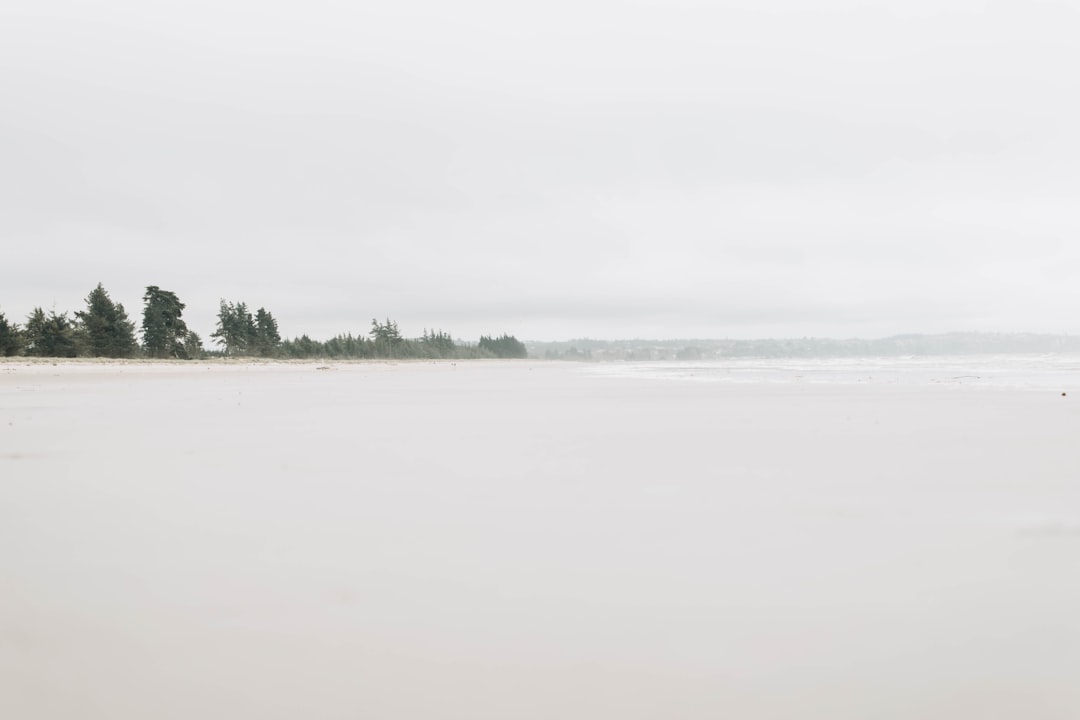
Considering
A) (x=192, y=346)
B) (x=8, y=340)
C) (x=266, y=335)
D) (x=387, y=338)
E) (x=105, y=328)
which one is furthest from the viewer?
(x=387, y=338)

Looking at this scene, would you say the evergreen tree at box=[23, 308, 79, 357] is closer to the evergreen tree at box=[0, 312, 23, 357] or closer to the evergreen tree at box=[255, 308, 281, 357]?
the evergreen tree at box=[0, 312, 23, 357]

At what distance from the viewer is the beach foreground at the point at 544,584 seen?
2029 millimetres

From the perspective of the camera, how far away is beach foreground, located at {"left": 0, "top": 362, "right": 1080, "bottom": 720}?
203cm

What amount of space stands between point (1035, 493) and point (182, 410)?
12.2 meters

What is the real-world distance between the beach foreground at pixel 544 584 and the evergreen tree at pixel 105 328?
5391 cm

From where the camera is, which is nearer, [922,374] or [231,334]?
[922,374]

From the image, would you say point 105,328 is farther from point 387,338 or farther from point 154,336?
point 387,338

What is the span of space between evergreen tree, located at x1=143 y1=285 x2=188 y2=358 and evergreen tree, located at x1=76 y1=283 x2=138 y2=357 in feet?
7.84

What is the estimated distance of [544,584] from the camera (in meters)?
2.92

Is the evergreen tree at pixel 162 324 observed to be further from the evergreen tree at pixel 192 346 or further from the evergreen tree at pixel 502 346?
the evergreen tree at pixel 502 346

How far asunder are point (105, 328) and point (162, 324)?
523 cm

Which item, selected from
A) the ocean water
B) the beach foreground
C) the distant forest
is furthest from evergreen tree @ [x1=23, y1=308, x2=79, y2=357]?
the beach foreground

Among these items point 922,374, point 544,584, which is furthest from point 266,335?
point 544,584

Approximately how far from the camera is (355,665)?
219cm
